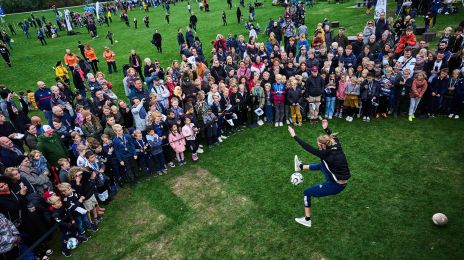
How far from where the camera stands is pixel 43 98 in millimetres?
11727

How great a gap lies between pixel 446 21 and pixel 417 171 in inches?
584

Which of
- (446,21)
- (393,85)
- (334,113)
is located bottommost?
(334,113)

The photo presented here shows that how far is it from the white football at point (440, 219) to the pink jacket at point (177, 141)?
272 inches

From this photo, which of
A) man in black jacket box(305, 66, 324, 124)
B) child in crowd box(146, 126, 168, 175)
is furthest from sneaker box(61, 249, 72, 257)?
man in black jacket box(305, 66, 324, 124)

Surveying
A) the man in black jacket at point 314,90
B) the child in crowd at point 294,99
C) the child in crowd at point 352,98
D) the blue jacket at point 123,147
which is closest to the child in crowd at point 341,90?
the child in crowd at point 352,98

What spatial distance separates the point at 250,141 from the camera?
35.5ft

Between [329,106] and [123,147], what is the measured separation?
7359 millimetres

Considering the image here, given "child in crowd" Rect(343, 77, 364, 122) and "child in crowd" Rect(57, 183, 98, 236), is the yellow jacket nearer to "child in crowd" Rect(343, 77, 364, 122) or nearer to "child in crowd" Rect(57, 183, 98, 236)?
"child in crowd" Rect(57, 183, 98, 236)

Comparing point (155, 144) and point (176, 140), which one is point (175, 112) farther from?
point (155, 144)

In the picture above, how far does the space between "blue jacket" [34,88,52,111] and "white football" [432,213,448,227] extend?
1274 centimetres

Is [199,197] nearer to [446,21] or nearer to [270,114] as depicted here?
[270,114]

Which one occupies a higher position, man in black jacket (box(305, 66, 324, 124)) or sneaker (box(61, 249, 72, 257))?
man in black jacket (box(305, 66, 324, 124))

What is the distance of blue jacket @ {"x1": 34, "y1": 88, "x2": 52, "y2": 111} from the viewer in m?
11.7

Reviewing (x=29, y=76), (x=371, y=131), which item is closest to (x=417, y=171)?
(x=371, y=131)
